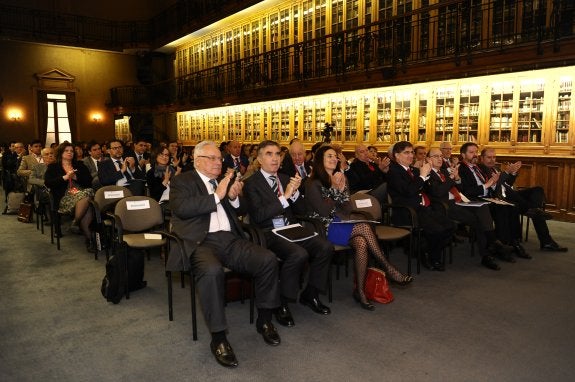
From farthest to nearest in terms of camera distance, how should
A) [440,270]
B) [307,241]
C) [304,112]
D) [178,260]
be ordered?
[304,112]
[440,270]
[307,241]
[178,260]

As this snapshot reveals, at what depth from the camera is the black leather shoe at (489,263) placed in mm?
4938

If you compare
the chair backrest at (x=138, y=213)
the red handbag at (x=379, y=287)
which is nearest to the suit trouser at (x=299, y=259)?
the red handbag at (x=379, y=287)

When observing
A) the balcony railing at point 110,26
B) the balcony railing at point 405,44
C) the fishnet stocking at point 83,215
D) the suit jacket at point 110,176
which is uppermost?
the balcony railing at point 110,26

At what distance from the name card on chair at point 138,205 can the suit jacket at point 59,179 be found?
7.31 feet

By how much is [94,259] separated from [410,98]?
24.5 feet

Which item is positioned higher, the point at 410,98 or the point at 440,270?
the point at 410,98

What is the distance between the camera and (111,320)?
3609 mm

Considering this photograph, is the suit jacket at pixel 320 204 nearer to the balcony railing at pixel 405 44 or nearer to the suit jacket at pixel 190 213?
the suit jacket at pixel 190 213

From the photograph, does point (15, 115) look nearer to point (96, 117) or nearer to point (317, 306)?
point (96, 117)

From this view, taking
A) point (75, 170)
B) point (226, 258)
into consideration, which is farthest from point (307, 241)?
point (75, 170)

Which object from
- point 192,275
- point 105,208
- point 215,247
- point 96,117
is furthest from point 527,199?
point 96,117

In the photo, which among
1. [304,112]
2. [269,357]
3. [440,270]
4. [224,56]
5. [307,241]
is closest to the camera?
[269,357]

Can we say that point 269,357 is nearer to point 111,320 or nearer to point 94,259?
point 111,320

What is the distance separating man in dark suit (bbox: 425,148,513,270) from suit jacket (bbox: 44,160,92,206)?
4.61 m
